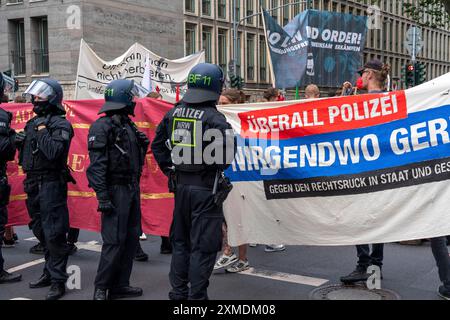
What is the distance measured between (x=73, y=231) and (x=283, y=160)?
3297 millimetres

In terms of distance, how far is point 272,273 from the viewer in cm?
640

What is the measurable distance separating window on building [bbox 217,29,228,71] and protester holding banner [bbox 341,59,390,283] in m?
36.6

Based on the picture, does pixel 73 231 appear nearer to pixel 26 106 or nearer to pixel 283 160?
pixel 26 106

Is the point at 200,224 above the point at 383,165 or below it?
below

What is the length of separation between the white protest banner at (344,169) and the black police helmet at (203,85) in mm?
1107

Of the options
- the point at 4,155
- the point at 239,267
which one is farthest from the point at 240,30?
the point at 4,155

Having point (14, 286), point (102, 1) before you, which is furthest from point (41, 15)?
point (14, 286)

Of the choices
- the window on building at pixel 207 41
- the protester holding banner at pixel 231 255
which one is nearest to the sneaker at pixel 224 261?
the protester holding banner at pixel 231 255

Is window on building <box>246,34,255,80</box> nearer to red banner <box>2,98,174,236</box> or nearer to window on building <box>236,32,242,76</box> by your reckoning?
window on building <box>236,32,242,76</box>

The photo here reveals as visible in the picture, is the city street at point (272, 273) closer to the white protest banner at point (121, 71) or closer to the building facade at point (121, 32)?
the white protest banner at point (121, 71)

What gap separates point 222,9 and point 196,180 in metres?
39.4

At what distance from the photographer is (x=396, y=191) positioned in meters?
5.29

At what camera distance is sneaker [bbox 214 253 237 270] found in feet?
21.9

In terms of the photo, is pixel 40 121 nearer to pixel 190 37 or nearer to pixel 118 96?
pixel 118 96
